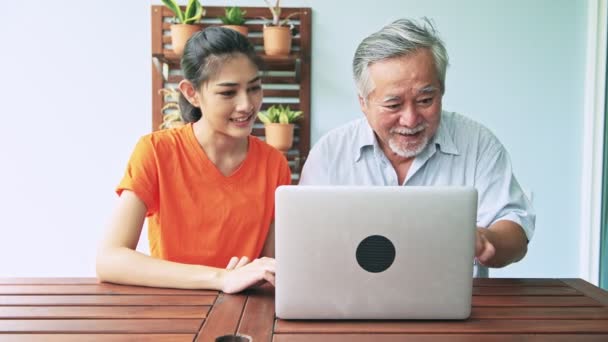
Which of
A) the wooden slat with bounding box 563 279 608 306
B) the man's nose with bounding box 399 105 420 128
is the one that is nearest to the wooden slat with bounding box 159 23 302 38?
the man's nose with bounding box 399 105 420 128

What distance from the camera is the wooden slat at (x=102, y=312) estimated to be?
1140 millimetres

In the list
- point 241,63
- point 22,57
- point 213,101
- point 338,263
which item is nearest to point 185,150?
point 213,101

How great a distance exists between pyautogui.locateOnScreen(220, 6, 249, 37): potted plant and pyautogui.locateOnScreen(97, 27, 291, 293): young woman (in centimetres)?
109

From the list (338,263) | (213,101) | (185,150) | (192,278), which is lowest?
(192,278)

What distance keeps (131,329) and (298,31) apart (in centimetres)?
232

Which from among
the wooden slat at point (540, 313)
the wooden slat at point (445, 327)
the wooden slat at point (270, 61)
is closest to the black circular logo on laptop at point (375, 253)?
the wooden slat at point (445, 327)

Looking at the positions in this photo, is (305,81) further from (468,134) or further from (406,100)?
(406,100)

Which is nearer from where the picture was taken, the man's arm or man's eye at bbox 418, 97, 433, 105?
the man's arm

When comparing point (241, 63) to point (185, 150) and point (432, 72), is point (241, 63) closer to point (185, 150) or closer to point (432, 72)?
point (185, 150)

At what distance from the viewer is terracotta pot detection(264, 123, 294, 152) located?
116 inches

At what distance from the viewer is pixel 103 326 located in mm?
1076

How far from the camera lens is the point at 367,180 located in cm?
186

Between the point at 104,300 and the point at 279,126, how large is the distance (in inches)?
70.2

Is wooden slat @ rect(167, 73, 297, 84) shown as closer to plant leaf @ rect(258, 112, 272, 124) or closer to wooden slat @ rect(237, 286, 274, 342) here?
plant leaf @ rect(258, 112, 272, 124)
